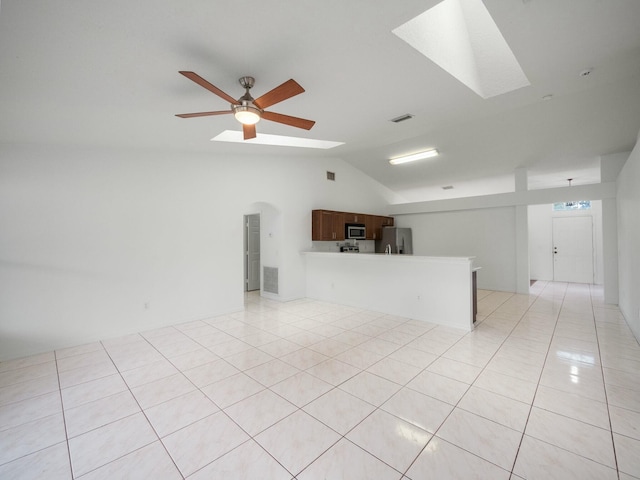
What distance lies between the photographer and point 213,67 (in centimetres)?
217

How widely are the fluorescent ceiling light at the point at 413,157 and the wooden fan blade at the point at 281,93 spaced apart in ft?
15.1

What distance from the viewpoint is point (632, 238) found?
12.0 ft

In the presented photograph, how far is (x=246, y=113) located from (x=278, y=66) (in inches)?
18.2

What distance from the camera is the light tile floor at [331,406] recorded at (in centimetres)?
163

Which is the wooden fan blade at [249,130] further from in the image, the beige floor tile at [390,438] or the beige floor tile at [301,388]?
the beige floor tile at [390,438]

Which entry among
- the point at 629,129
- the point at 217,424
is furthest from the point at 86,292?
the point at 629,129

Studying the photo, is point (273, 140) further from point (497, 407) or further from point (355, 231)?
point (497, 407)

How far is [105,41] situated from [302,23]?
125 cm

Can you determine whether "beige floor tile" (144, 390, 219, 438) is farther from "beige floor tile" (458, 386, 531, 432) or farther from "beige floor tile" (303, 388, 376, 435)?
"beige floor tile" (458, 386, 531, 432)

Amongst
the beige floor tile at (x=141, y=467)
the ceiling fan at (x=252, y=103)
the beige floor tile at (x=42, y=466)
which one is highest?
the ceiling fan at (x=252, y=103)

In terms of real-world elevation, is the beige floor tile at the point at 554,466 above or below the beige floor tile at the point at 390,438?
above

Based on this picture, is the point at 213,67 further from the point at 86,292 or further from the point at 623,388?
the point at 623,388

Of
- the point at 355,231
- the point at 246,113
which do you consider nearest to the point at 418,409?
the point at 246,113

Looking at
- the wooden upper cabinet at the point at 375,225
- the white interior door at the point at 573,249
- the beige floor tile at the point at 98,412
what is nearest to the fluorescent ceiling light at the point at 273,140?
the wooden upper cabinet at the point at 375,225
